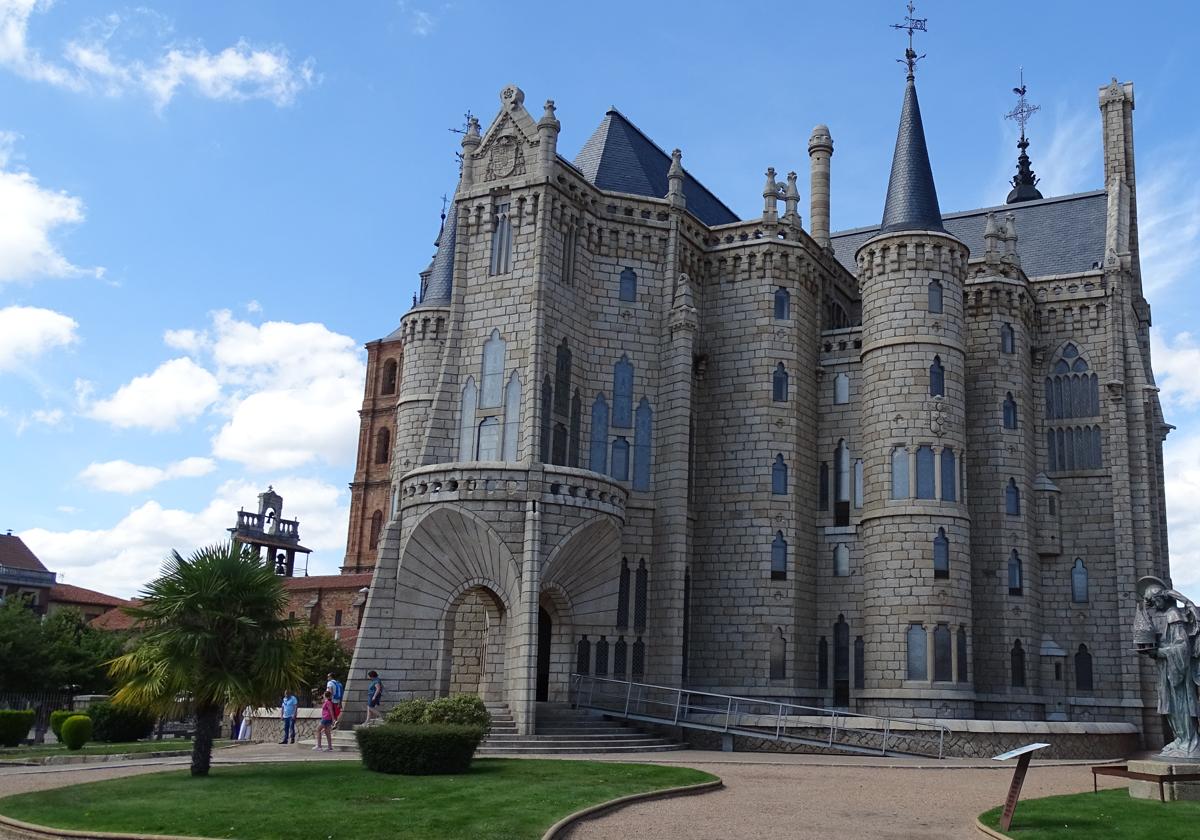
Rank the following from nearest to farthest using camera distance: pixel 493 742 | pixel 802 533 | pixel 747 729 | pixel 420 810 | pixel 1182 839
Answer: pixel 1182 839
pixel 420 810
pixel 493 742
pixel 747 729
pixel 802 533

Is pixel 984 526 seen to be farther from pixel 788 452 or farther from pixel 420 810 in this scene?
pixel 420 810

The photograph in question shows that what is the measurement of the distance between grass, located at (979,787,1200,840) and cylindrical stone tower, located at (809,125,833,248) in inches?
1094

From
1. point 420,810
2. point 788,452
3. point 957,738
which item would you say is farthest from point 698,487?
point 420,810

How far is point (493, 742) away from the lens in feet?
84.9

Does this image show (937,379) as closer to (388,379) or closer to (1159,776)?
(1159,776)

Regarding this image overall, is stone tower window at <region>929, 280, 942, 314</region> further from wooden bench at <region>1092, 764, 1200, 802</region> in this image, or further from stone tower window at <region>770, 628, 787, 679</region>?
wooden bench at <region>1092, 764, 1200, 802</region>

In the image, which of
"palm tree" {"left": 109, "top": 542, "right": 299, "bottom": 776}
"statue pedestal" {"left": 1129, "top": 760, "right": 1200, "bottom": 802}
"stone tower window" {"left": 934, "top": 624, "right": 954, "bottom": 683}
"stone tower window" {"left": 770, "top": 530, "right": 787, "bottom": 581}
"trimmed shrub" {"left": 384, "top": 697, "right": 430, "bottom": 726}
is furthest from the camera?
"stone tower window" {"left": 770, "top": 530, "right": 787, "bottom": 581}

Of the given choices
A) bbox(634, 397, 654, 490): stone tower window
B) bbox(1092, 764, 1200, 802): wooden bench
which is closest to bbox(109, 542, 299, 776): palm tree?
bbox(1092, 764, 1200, 802): wooden bench

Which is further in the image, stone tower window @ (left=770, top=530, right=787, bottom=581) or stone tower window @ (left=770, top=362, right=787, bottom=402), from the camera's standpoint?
Result: stone tower window @ (left=770, top=362, right=787, bottom=402)

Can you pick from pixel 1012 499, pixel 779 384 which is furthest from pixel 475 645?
pixel 1012 499

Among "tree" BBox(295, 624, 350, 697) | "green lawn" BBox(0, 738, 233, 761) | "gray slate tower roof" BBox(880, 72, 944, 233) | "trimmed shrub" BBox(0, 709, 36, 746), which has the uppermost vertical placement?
"gray slate tower roof" BBox(880, 72, 944, 233)

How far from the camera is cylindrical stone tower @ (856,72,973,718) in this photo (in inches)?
1292

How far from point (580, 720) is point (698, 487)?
977 cm

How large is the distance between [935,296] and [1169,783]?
65.9ft
